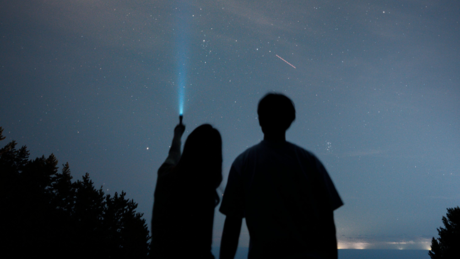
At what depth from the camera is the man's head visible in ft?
7.41

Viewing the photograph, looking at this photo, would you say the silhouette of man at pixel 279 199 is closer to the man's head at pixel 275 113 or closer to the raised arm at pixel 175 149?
the man's head at pixel 275 113

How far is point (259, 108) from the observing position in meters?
2.35

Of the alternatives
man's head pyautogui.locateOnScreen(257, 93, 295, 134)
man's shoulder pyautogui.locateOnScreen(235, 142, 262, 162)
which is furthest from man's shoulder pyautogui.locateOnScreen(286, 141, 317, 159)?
man's shoulder pyautogui.locateOnScreen(235, 142, 262, 162)

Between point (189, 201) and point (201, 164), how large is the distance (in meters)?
0.36

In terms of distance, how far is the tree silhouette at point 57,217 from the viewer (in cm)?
2895

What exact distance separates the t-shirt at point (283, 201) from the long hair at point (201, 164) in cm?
44

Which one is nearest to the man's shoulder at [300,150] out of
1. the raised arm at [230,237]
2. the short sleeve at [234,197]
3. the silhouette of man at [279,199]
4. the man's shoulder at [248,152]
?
the silhouette of man at [279,199]

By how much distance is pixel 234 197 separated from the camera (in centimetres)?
212

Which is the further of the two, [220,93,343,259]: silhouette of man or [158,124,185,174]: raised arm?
[158,124,185,174]: raised arm

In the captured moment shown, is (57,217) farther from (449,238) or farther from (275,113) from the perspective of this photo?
(449,238)

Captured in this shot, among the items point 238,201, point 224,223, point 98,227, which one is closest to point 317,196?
point 238,201

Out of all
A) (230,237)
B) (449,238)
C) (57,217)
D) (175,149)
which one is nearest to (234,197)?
(230,237)

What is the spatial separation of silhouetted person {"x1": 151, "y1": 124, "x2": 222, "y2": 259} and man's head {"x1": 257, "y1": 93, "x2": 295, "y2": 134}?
1.97 feet

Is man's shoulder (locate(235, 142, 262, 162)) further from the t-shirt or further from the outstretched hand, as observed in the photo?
the outstretched hand
